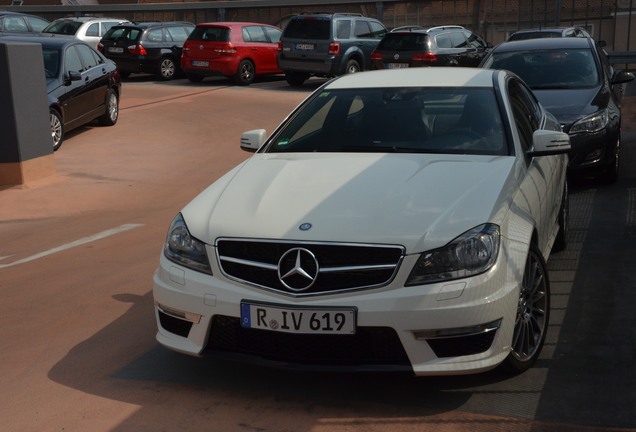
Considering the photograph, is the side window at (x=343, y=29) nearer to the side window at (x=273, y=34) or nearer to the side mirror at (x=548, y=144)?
the side window at (x=273, y=34)

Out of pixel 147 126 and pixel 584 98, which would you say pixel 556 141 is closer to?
pixel 584 98

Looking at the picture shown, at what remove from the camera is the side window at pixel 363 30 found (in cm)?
2544

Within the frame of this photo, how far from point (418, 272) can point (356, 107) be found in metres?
2.20

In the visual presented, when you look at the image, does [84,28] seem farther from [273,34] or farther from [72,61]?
[72,61]

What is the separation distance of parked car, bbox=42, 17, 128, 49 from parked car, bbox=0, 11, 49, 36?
1.32 ft

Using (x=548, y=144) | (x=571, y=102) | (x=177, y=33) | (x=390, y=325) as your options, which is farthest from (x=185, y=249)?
(x=177, y=33)

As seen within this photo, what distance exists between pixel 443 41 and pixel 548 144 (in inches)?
711

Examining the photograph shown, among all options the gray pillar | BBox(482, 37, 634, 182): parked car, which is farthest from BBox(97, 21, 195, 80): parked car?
BBox(482, 37, 634, 182): parked car

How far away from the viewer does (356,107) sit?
662cm

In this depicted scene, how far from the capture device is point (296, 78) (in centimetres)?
2489

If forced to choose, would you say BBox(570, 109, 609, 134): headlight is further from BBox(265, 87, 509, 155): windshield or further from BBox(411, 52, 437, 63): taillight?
BBox(411, 52, 437, 63): taillight

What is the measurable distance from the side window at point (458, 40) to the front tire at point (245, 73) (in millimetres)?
5082

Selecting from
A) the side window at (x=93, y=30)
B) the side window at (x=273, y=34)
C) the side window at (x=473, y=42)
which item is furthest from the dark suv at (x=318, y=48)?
the side window at (x=93, y=30)

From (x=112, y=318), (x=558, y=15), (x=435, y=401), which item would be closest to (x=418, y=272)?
(x=435, y=401)
